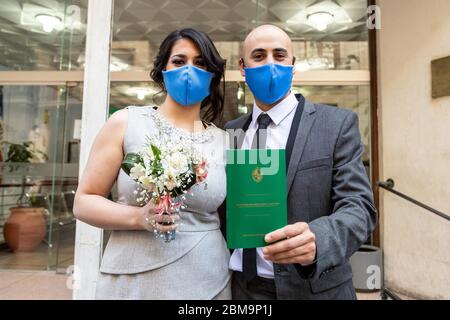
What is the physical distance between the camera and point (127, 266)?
1227 millimetres

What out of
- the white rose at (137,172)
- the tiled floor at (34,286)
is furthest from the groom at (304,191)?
the tiled floor at (34,286)

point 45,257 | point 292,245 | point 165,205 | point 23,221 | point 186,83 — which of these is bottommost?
point 45,257

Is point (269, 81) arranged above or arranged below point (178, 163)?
above

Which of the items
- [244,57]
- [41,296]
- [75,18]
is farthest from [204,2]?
[41,296]

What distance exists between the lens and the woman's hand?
3.43 ft

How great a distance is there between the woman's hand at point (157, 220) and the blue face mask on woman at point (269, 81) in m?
0.66

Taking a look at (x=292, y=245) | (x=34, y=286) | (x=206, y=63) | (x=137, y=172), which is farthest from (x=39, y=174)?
(x=292, y=245)

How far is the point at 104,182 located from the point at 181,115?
→ 1.39ft

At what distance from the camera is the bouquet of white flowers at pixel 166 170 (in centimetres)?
97

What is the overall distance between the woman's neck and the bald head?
326 millimetres

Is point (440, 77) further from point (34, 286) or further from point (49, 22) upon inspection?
point (49, 22)

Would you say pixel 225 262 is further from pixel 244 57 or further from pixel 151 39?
pixel 151 39

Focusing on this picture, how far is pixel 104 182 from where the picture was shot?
1.27 meters

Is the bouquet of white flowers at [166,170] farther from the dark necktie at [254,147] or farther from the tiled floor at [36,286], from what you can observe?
the tiled floor at [36,286]
